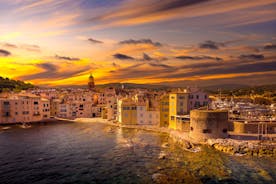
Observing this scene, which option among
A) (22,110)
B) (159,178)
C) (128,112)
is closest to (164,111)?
(128,112)

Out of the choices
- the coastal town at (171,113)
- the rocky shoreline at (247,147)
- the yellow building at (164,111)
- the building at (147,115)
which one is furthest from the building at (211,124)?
the building at (147,115)

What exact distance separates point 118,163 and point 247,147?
16.4 metres

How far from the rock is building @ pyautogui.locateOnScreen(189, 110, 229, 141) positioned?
1470cm

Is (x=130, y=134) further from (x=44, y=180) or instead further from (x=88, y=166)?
(x=44, y=180)

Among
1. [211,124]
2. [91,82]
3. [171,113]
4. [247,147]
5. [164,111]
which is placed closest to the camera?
[247,147]

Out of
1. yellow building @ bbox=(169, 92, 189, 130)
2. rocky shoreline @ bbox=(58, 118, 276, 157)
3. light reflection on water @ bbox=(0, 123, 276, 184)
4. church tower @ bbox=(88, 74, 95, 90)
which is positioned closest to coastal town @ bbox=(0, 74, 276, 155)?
yellow building @ bbox=(169, 92, 189, 130)

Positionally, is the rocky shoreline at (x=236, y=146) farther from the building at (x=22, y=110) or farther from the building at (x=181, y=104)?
the building at (x=22, y=110)

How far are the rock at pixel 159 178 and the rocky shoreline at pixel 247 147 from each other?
1206 cm

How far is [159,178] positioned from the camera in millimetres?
22766

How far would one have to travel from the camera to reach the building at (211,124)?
35.9 metres

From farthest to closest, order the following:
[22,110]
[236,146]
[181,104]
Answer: [22,110] < [181,104] < [236,146]

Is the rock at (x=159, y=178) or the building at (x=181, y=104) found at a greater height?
the building at (x=181, y=104)

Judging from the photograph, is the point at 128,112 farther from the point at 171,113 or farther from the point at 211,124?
the point at 211,124

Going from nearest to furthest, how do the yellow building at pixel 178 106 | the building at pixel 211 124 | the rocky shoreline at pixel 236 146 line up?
the rocky shoreline at pixel 236 146 → the building at pixel 211 124 → the yellow building at pixel 178 106
